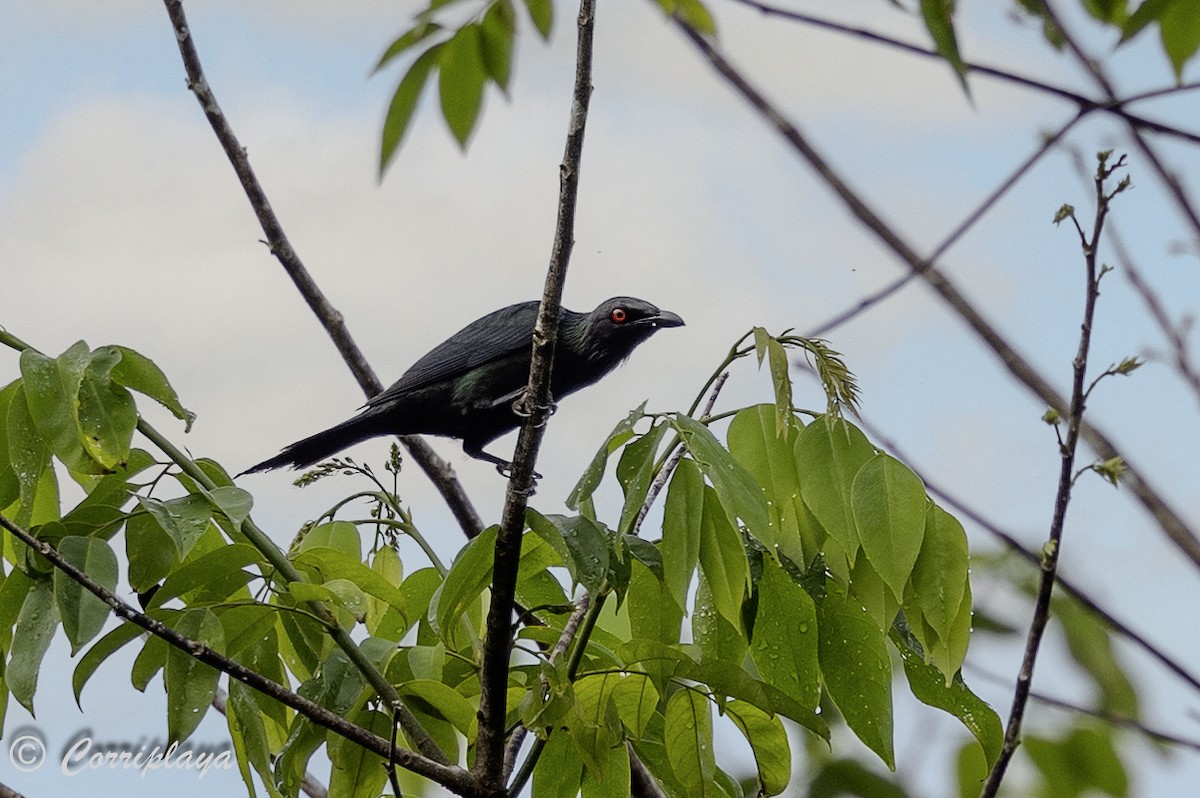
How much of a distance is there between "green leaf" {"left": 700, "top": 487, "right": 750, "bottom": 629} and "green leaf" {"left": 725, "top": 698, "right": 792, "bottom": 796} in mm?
392

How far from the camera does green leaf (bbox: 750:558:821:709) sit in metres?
2.36

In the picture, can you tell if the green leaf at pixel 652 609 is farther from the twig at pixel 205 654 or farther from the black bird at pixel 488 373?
the black bird at pixel 488 373

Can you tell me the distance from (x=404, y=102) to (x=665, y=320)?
11.8 feet

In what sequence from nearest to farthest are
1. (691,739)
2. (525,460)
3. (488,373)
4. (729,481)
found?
(729,481)
(525,460)
(691,739)
(488,373)

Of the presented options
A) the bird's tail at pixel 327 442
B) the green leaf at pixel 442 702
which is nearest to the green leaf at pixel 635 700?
the green leaf at pixel 442 702

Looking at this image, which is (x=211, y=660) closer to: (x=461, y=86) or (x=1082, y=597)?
Result: (x=461, y=86)

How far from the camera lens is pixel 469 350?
5.91 meters

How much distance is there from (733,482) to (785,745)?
662 mm

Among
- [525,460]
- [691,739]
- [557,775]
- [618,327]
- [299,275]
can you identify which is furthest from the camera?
[618,327]

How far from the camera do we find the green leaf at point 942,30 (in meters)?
1.40

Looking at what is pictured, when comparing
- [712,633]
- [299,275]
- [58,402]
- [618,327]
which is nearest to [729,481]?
[712,633]

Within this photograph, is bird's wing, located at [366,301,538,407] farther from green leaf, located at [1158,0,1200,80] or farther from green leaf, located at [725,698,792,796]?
green leaf, located at [1158,0,1200,80]

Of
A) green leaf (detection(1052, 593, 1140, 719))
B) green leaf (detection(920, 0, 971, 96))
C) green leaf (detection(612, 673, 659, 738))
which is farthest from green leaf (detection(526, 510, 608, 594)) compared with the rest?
green leaf (detection(920, 0, 971, 96))

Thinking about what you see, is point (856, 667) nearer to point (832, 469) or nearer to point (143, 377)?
point (832, 469)
